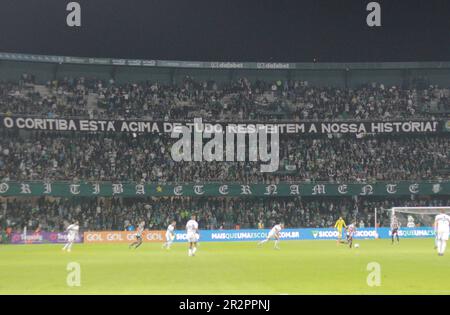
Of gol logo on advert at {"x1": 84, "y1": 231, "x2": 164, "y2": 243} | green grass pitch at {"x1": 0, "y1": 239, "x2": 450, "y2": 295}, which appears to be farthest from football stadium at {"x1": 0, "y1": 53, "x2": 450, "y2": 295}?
green grass pitch at {"x1": 0, "y1": 239, "x2": 450, "y2": 295}

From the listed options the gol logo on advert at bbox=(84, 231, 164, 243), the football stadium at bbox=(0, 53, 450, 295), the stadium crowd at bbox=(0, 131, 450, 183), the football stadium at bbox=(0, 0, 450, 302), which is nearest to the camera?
the gol logo on advert at bbox=(84, 231, 164, 243)

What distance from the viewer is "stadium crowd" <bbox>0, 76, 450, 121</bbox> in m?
62.5

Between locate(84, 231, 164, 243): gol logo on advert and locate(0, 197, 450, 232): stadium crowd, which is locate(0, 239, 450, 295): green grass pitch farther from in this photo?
locate(0, 197, 450, 232): stadium crowd

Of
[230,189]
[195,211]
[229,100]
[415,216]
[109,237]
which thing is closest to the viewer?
[109,237]

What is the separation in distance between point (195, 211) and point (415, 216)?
19.3 meters

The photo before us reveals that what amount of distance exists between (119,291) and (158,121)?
141ft

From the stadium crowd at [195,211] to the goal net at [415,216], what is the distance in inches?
83.8

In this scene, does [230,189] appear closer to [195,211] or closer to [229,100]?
[195,211]

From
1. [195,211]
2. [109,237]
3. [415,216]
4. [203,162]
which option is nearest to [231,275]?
[109,237]

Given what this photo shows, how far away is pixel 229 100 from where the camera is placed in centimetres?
6681

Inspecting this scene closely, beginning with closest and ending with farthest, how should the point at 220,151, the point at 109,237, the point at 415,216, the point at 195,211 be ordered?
the point at 109,237
the point at 415,216
the point at 195,211
the point at 220,151

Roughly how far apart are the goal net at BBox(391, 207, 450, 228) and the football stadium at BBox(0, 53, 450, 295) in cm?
14

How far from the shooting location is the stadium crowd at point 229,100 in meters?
62.5
